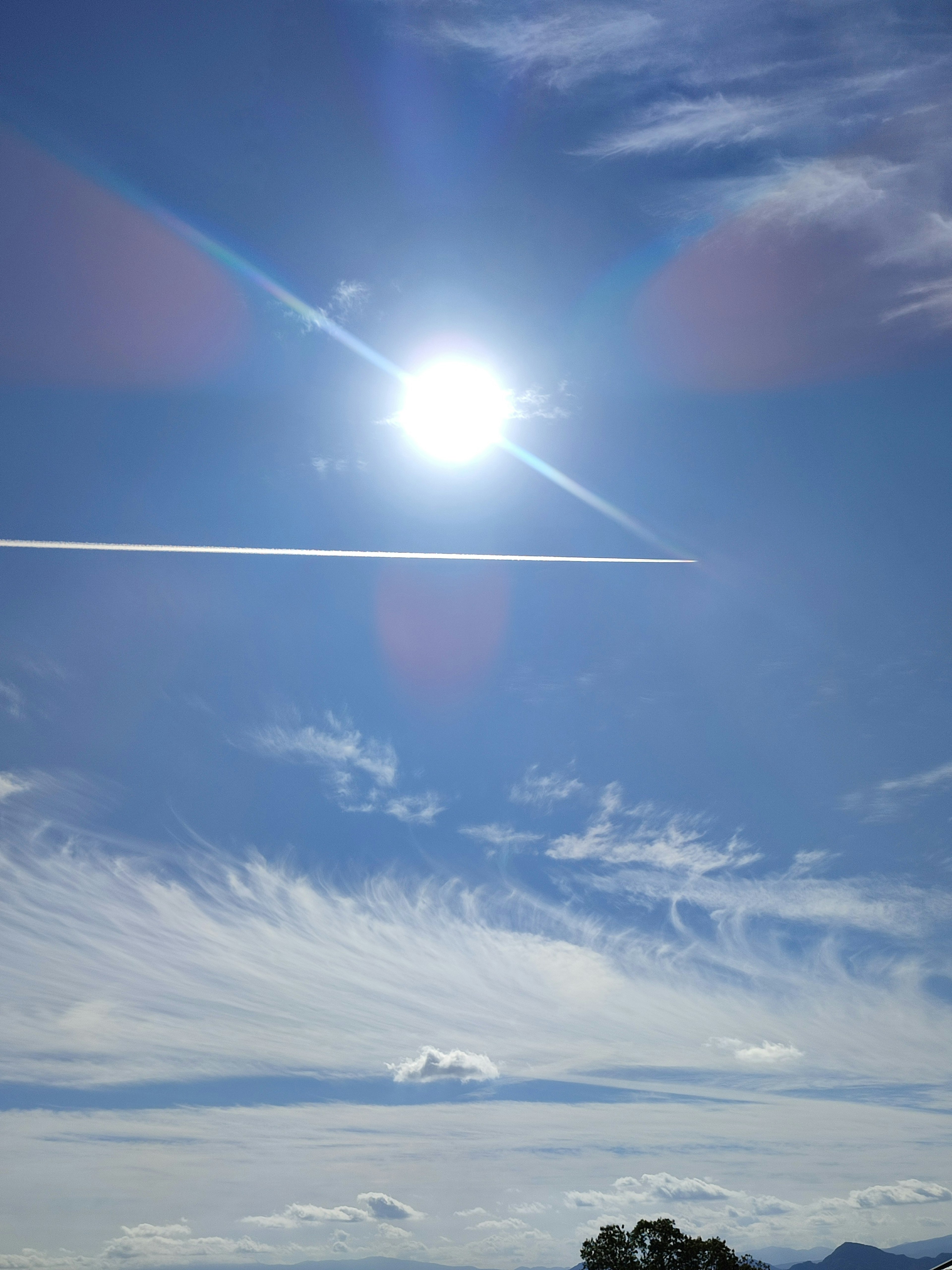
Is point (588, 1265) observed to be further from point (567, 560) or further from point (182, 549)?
point (182, 549)

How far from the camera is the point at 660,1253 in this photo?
6956 centimetres

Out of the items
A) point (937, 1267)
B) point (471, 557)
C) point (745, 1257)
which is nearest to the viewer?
point (471, 557)

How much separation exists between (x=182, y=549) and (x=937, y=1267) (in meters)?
41.0

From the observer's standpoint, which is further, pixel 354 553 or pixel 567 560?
pixel 567 560

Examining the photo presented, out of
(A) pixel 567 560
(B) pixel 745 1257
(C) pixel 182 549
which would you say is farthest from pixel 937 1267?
(B) pixel 745 1257

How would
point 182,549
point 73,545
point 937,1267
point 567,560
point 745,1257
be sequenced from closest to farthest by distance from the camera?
point 73,545 → point 182,549 → point 567,560 → point 937,1267 → point 745,1257

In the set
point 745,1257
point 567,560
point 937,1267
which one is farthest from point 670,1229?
point 567,560

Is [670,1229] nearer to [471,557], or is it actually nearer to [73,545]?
[471,557]

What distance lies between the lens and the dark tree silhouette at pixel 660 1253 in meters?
68.9

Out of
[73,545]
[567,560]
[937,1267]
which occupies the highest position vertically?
[567,560]

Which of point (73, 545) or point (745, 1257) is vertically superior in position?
point (73, 545)

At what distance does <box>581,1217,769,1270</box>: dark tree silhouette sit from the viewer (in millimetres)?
68938

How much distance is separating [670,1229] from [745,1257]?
6.55 m

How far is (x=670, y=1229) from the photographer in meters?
70.2
